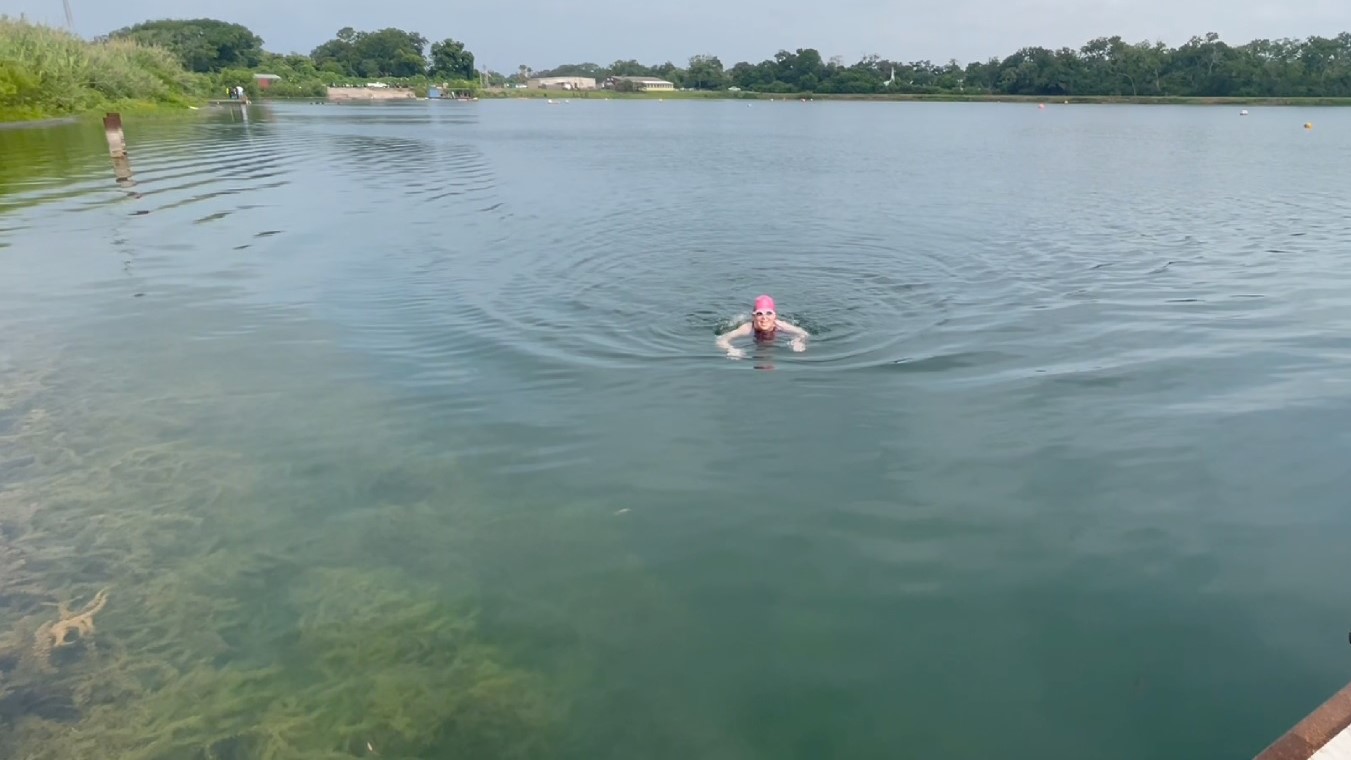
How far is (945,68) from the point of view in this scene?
165 metres

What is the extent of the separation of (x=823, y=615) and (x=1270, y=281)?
48.7ft

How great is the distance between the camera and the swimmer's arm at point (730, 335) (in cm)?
1280

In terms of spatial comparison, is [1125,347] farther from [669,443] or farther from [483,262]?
[483,262]

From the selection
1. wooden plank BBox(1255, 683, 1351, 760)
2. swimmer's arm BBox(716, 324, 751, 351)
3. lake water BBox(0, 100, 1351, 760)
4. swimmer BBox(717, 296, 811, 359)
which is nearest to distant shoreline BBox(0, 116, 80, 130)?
lake water BBox(0, 100, 1351, 760)

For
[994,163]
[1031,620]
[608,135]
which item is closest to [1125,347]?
[1031,620]

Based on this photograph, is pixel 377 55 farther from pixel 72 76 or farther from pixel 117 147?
pixel 117 147

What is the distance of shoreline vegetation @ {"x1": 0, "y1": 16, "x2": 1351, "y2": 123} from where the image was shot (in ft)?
178

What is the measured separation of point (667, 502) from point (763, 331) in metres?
4.81

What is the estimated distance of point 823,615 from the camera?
6695 mm

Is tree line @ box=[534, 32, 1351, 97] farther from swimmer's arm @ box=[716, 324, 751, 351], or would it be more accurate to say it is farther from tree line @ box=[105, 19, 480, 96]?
swimmer's arm @ box=[716, 324, 751, 351]

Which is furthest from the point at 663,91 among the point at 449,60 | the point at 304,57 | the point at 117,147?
the point at 117,147

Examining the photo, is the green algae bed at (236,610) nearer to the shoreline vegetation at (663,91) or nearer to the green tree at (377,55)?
the shoreline vegetation at (663,91)

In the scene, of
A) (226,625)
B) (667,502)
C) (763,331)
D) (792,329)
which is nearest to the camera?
(226,625)

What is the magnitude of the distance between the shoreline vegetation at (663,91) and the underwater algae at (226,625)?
50371 mm
